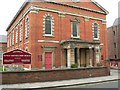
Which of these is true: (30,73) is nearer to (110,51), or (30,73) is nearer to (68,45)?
(68,45)

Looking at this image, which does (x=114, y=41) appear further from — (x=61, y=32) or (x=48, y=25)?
(x=48, y=25)

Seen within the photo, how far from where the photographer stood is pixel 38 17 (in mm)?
26922

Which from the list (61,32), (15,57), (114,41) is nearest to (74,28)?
(61,32)

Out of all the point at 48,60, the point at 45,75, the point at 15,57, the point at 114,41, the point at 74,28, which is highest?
the point at 74,28

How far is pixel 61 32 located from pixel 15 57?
1176cm

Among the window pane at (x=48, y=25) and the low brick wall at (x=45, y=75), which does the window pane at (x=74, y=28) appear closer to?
the window pane at (x=48, y=25)

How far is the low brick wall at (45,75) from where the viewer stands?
56.7 feet

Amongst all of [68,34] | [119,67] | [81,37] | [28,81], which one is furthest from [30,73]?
[119,67]

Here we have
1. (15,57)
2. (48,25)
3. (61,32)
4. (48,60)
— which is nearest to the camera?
(15,57)

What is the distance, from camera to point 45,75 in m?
18.8

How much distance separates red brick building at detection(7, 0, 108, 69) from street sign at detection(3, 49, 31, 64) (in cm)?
711

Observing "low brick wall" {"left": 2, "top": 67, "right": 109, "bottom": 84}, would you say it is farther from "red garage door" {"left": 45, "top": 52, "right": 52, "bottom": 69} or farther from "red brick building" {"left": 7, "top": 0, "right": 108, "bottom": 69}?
"red garage door" {"left": 45, "top": 52, "right": 52, "bottom": 69}

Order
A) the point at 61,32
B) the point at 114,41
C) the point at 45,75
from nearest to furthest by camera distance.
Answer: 1. the point at 45,75
2. the point at 61,32
3. the point at 114,41

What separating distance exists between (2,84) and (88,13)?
20.4 m
